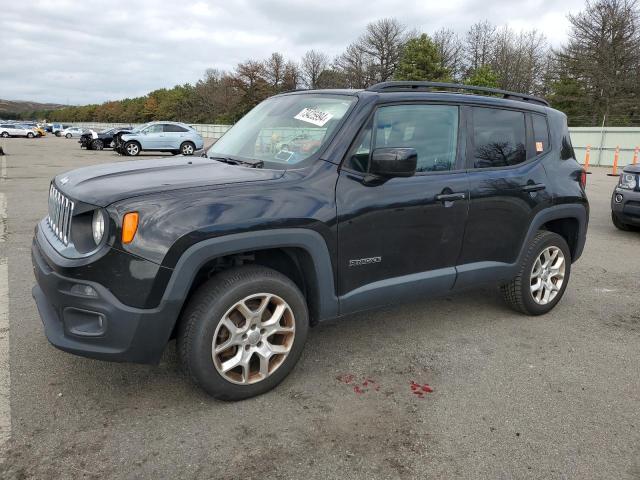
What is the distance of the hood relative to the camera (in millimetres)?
2672

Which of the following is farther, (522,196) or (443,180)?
(522,196)

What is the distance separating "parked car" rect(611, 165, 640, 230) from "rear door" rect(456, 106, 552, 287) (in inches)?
171

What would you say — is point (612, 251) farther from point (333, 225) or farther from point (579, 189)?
point (333, 225)

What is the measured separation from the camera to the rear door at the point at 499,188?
3.75m

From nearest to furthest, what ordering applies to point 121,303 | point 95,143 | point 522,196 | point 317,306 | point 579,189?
point 121,303 → point 317,306 → point 522,196 → point 579,189 → point 95,143

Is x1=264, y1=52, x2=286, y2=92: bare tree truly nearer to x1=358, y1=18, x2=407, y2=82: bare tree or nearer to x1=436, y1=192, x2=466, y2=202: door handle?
→ x1=358, y1=18, x2=407, y2=82: bare tree

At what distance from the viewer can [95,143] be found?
93.1 feet

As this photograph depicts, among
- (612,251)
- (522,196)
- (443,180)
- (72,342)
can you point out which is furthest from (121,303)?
(612,251)

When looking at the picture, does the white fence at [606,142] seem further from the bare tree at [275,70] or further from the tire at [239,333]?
the bare tree at [275,70]

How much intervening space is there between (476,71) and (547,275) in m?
43.5

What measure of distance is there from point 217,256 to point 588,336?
10.0 ft

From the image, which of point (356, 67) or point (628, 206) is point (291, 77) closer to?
point (356, 67)

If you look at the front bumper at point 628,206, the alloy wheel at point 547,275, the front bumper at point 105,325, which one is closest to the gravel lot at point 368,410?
the alloy wheel at point 547,275

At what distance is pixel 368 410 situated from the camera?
2.89m
